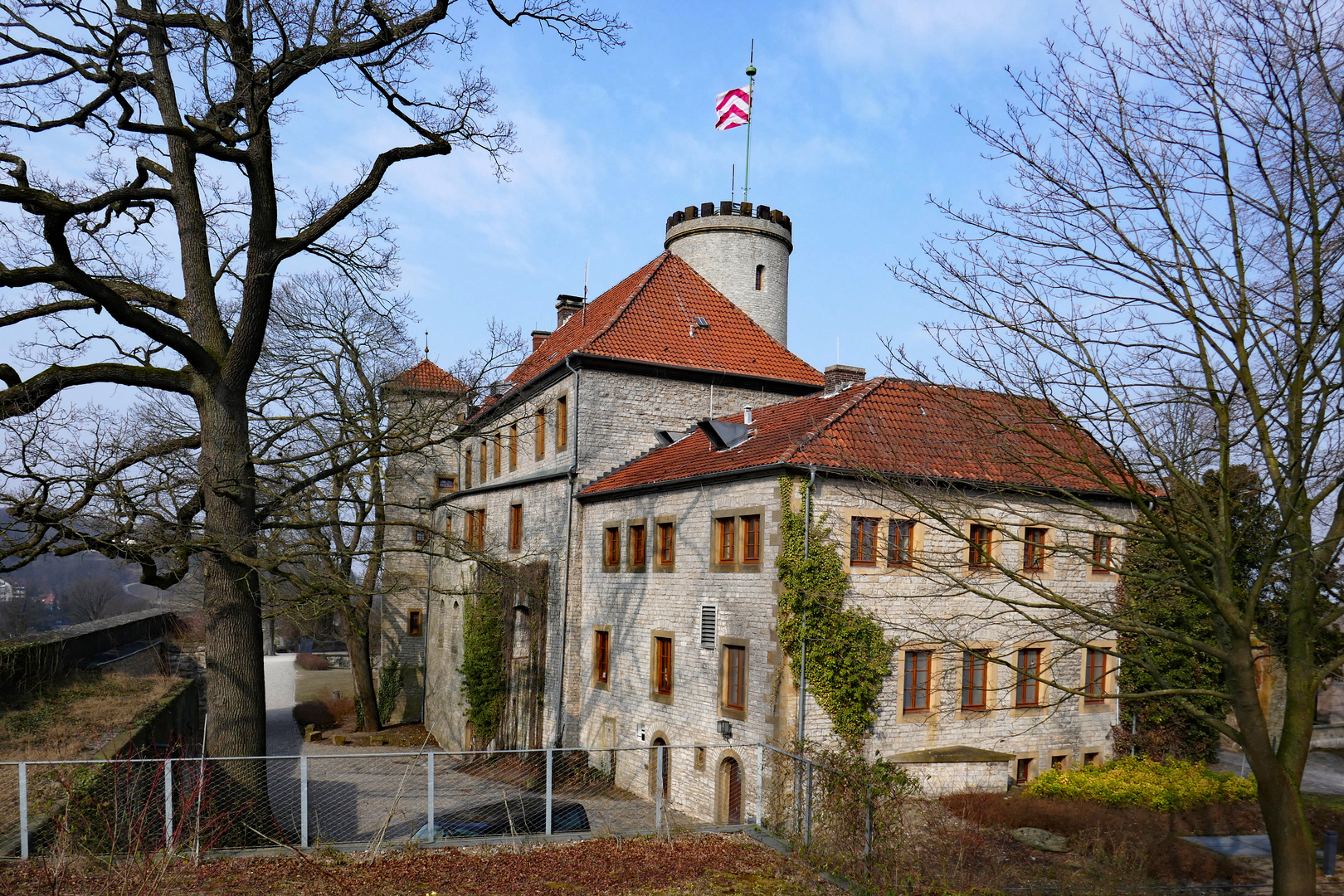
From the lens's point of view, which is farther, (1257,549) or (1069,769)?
(1069,769)

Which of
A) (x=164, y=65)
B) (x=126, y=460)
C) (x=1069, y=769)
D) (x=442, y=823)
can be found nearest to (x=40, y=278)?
(x=126, y=460)

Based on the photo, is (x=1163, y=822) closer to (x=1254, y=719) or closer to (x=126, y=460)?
(x=1254, y=719)

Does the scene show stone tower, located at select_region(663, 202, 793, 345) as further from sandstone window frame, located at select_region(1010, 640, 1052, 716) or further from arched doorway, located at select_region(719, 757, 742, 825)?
arched doorway, located at select_region(719, 757, 742, 825)

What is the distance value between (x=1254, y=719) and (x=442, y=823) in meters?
11.0

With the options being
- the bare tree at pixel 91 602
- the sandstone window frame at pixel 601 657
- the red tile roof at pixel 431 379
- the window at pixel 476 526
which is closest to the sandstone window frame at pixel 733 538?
A: the sandstone window frame at pixel 601 657

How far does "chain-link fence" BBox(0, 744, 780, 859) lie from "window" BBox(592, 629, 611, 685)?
1.73 m

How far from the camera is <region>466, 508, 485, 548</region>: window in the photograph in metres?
30.1

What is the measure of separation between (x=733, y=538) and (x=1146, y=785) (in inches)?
376

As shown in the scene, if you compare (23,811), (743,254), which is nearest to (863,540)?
(23,811)

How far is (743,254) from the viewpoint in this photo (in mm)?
30359

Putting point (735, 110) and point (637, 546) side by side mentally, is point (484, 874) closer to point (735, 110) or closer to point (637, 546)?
point (637, 546)

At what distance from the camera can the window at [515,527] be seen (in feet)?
88.9

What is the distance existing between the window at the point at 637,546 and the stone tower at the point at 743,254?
11.4 metres

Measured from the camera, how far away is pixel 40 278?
9.91 m
